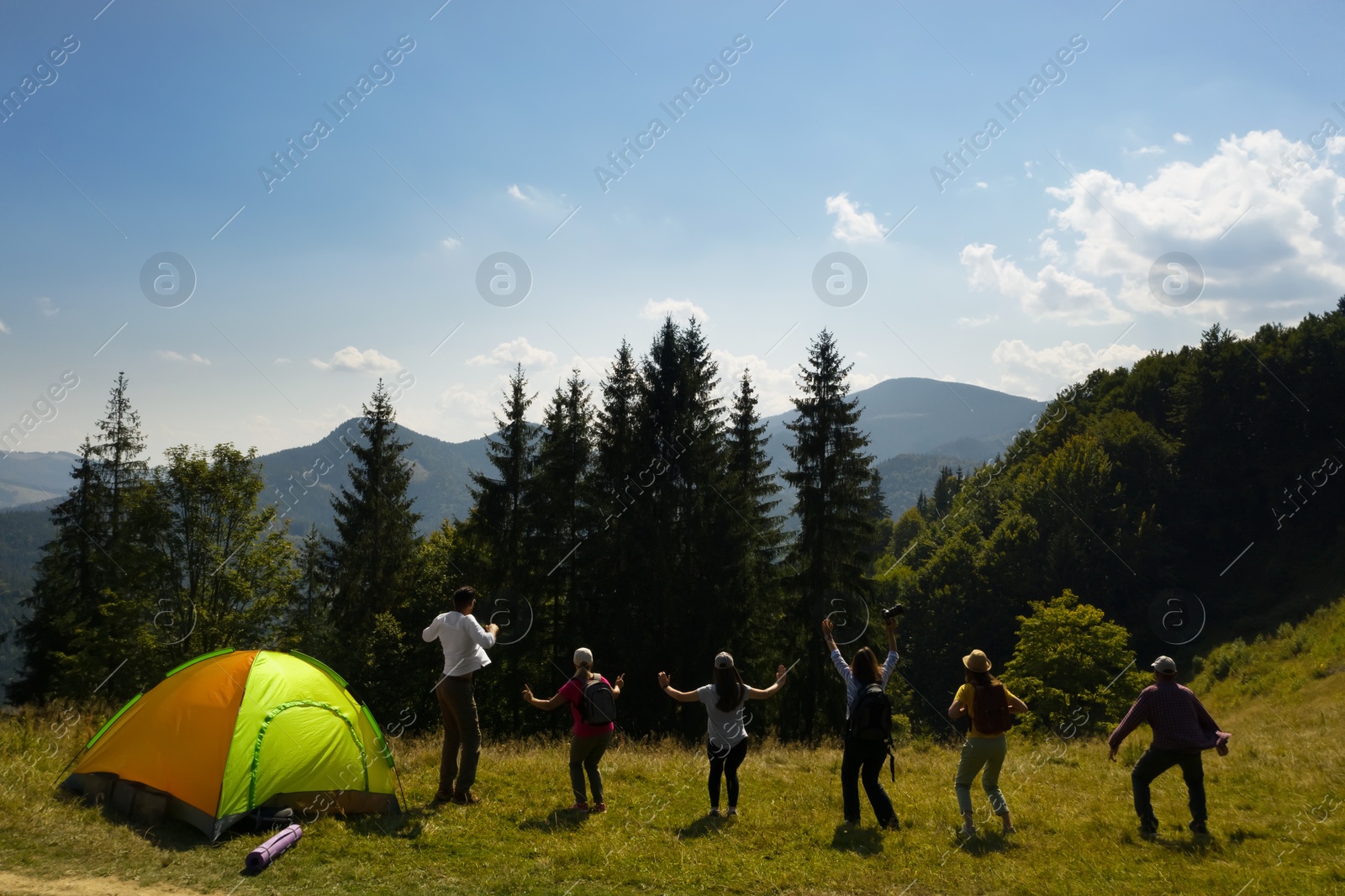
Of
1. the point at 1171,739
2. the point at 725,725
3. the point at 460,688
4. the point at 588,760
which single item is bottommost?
the point at 588,760

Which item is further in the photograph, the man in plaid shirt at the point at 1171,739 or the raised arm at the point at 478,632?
the raised arm at the point at 478,632

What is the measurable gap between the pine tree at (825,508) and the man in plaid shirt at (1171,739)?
20.2 meters

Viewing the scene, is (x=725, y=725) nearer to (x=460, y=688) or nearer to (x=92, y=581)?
(x=460, y=688)

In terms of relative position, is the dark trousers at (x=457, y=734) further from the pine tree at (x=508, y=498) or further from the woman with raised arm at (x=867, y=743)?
the pine tree at (x=508, y=498)

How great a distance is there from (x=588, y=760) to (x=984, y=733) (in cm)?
453

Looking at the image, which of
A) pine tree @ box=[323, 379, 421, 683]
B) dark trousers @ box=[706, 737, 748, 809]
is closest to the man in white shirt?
dark trousers @ box=[706, 737, 748, 809]

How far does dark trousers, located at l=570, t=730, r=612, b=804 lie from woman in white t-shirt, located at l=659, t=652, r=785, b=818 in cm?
105

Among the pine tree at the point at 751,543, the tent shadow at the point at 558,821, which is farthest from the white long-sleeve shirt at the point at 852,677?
the pine tree at the point at 751,543

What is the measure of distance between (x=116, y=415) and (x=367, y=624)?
16087mm

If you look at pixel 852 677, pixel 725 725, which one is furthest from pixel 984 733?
pixel 725 725

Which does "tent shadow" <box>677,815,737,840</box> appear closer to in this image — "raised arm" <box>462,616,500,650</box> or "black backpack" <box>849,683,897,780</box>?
"black backpack" <box>849,683,897,780</box>

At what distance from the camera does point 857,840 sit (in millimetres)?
8125

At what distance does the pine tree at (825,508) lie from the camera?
28594mm

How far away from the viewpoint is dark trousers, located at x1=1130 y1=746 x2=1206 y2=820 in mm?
8023
